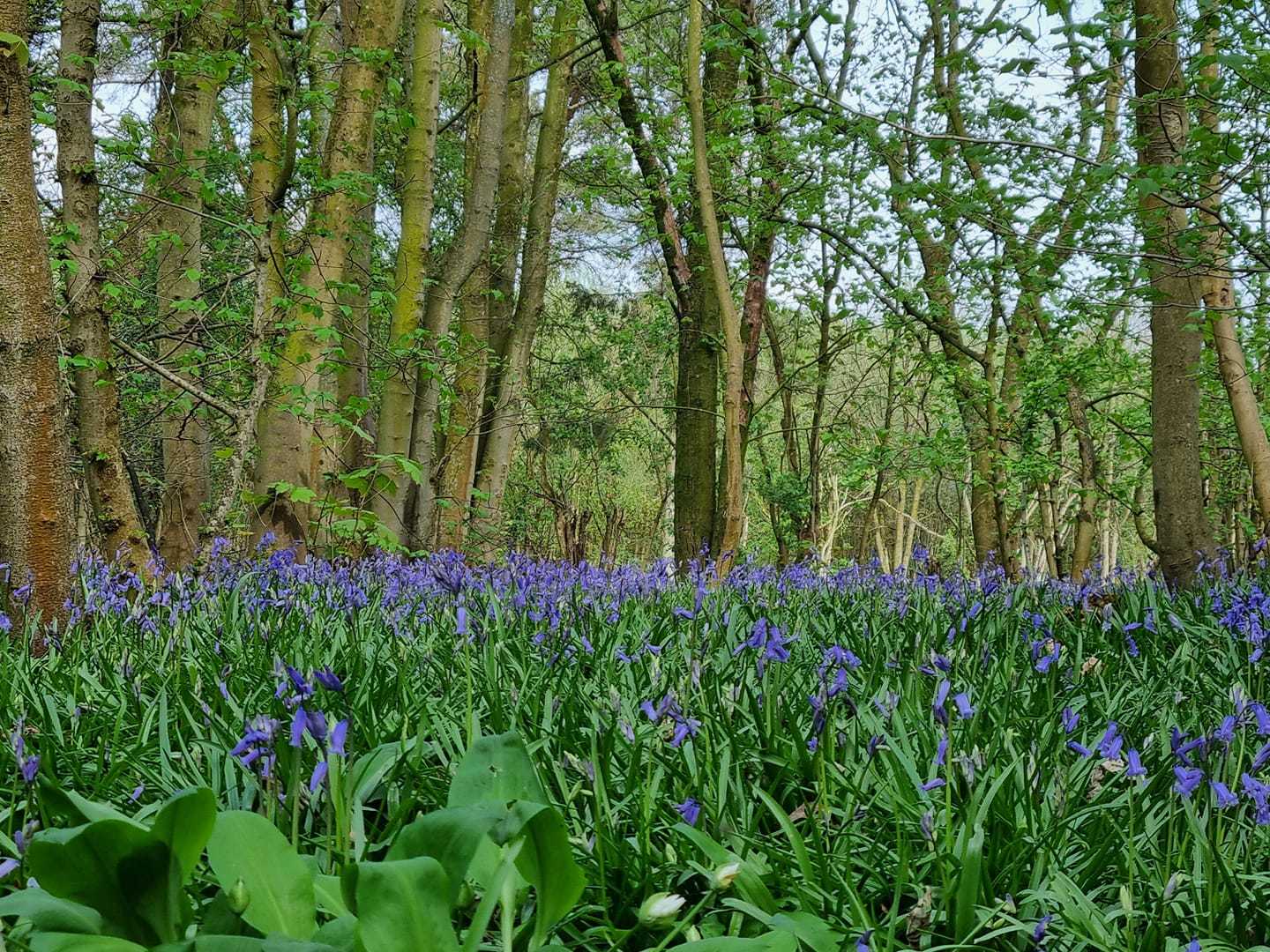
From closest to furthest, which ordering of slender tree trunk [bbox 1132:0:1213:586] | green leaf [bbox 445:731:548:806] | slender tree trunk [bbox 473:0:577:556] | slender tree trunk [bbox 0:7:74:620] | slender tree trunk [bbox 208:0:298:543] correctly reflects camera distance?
green leaf [bbox 445:731:548:806] < slender tree trunk [bbox 0:7:74:620] < slender tree trunk [bbox 208:0:298:543] < slender tree trunk [bbox 1132:0:1213:586] < slender tree trunk [bbox 473:0:577:556]

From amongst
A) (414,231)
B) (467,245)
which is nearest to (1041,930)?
(414,231)

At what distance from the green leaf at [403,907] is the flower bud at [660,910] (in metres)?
0.23


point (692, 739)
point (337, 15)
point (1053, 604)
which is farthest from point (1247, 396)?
point (337, 15)

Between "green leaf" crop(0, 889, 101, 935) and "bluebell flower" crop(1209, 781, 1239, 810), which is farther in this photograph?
"bluebell flower" crop(1209, 781, 1239, 810)

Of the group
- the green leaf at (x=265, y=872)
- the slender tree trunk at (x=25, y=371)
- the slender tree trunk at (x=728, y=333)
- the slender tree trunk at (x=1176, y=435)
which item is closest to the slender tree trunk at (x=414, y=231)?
the slender tree trunk at (x=728, y=333)

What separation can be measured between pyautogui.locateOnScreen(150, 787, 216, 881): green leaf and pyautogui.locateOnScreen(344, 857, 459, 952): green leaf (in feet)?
0.64

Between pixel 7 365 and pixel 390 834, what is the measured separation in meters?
2.52

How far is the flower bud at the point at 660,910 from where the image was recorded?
1.12 meters

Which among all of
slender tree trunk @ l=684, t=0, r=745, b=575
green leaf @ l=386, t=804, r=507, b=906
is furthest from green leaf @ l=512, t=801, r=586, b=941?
slender tree trunk @ l=684, t=0, r=745, b=575

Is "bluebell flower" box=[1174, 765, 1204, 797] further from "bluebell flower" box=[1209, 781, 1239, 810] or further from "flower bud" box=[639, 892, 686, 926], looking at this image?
"flower bud" box=[639, 892, 686, 926]

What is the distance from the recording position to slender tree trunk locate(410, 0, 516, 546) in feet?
27.2

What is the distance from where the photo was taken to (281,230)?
612 cm

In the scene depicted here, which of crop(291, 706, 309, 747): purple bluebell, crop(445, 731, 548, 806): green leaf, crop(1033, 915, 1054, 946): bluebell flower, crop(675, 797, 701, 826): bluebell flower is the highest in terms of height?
crop(291, 706, 309, 747): purple bluebell

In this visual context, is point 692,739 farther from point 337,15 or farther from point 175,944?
point 337,15
